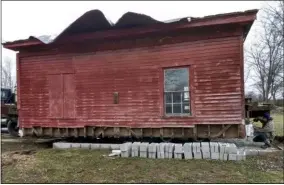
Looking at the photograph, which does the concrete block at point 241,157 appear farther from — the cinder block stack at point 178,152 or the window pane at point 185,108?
the window pane at point 185,108

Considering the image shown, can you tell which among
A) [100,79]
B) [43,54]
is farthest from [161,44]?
[43,54]

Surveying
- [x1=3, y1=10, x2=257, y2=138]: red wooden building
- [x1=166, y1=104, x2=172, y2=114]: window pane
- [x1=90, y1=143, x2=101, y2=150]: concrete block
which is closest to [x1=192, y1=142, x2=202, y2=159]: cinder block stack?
[x1=3, y1=10, x2=257, y2=138]: red wooden building

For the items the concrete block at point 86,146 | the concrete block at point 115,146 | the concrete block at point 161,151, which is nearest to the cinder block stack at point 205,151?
the concrete block at point 161,151

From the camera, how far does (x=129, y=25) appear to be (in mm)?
10172

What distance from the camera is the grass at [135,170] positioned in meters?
6.65

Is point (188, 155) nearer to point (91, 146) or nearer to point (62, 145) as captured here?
point (91, 146)

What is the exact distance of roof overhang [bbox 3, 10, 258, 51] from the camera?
8.99 metres

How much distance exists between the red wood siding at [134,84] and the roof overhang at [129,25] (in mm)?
547

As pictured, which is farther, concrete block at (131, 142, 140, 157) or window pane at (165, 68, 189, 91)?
window pane at (165, 68, 189, 91)

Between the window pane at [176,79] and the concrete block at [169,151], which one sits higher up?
the window pane at [176,79]

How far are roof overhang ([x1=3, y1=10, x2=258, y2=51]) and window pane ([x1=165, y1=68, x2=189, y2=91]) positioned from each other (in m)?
1.38

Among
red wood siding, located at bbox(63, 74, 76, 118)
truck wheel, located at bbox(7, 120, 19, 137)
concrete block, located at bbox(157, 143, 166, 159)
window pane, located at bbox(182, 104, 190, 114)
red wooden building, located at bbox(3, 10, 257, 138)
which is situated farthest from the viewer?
truck wheel, located at bbox(7, 120, 19, 137)

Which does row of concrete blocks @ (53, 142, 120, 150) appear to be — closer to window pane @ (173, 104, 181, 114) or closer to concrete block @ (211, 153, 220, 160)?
window pane @ (173, 104, 181, 114)

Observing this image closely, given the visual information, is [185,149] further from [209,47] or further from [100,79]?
[100,79]
